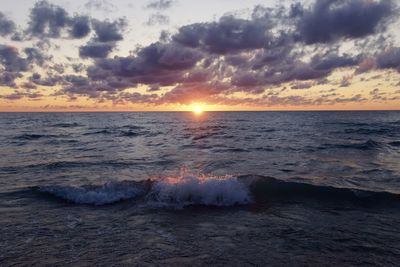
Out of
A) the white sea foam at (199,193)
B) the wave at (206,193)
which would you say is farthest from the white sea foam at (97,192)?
the white sea foam at (199,193)

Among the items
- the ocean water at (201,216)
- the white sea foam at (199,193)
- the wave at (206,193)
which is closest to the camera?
the ocean water at (201,216)

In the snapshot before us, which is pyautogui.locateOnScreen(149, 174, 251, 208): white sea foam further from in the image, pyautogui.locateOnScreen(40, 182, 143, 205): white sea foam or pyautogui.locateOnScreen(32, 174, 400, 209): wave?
pyautogui.locateOnScreen(40, 182, 143, 205): white sea foam

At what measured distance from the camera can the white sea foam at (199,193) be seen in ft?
38.9

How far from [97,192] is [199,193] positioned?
390 cm

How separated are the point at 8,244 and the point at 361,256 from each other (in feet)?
27.0

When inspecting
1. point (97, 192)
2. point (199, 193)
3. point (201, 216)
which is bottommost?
point (201, 216)

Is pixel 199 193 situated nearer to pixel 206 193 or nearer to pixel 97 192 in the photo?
pixel 206 193

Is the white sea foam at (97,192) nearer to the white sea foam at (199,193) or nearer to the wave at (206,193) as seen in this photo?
the wave at (206,193)

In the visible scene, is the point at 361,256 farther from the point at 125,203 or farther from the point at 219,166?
the point at 219,166

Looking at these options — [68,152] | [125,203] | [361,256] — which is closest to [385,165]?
[361,256]

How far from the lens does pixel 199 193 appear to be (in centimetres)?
1222

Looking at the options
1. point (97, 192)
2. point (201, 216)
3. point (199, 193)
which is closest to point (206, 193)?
point (199, 193)

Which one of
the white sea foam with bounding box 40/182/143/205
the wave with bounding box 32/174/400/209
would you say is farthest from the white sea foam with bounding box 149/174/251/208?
the white sea foam with bounding box 40/182/143/205

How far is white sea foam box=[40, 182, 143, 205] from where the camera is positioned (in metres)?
12.1
